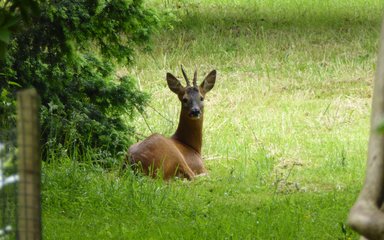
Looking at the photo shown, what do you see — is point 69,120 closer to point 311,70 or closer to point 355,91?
point 355,91

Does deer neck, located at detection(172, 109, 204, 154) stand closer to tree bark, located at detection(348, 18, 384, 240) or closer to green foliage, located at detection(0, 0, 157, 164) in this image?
green foliage, located at detection(0, 0, 157, 164)

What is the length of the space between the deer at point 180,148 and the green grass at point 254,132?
27 cm

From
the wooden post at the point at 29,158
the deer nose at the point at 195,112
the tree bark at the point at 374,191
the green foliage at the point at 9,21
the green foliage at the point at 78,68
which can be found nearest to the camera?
the tree bark at the point at 374,191

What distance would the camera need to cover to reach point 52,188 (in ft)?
29.7

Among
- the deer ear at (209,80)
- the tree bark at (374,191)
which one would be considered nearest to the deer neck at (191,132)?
the deer ear at (209,80)

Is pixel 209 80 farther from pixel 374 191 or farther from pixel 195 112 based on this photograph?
pixel 374 191

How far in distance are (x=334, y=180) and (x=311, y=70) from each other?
23.9 feet

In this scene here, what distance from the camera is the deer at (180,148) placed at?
1066cm

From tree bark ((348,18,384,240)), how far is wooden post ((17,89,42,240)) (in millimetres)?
1159

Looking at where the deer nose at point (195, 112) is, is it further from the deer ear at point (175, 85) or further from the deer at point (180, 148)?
the deer ear at point (175, 85)

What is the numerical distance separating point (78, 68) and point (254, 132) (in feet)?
9.80

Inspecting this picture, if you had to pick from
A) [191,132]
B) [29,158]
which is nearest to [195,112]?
[191,132]

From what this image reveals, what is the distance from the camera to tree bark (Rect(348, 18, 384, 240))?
12.5 ft

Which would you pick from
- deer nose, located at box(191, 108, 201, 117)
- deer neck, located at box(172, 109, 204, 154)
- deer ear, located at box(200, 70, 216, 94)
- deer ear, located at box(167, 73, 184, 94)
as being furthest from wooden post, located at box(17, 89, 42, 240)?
deer ear, located at box(200, 70, 216, 94)
